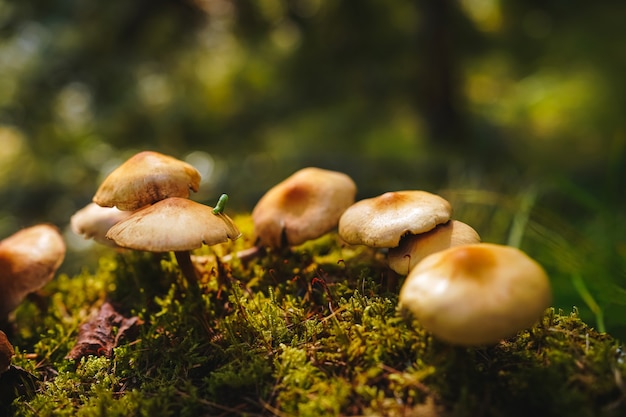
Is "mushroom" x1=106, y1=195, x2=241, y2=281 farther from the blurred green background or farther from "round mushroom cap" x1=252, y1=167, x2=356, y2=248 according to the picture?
the blurred green background

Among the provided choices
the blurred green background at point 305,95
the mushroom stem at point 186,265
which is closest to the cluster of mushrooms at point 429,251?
the mushroom stem at point 186,265

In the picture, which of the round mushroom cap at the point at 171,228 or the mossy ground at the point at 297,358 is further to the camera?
the round mushroom cap at the point at 171,228

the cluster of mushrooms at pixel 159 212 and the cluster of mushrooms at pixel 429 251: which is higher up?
the cluster of mushrooms at pixel 159 212

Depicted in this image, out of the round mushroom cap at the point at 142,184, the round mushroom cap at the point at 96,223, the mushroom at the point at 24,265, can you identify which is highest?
the round mushroom cap at the point at 142,184

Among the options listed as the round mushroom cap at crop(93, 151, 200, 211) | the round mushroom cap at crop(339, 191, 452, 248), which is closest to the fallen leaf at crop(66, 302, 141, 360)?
→ the round mushroom cap at crop(93, 151, 200, 211)

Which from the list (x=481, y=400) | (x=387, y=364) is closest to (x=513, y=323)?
(x=481, y=400)

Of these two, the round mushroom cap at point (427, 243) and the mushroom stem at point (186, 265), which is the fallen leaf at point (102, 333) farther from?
the round mushroom cap at point (427, 243)

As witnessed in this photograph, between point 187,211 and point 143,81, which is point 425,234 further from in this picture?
point 143,81

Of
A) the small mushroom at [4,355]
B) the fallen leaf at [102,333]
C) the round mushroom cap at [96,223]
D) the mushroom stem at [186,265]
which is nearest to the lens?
the small mushroom at [4,355]
